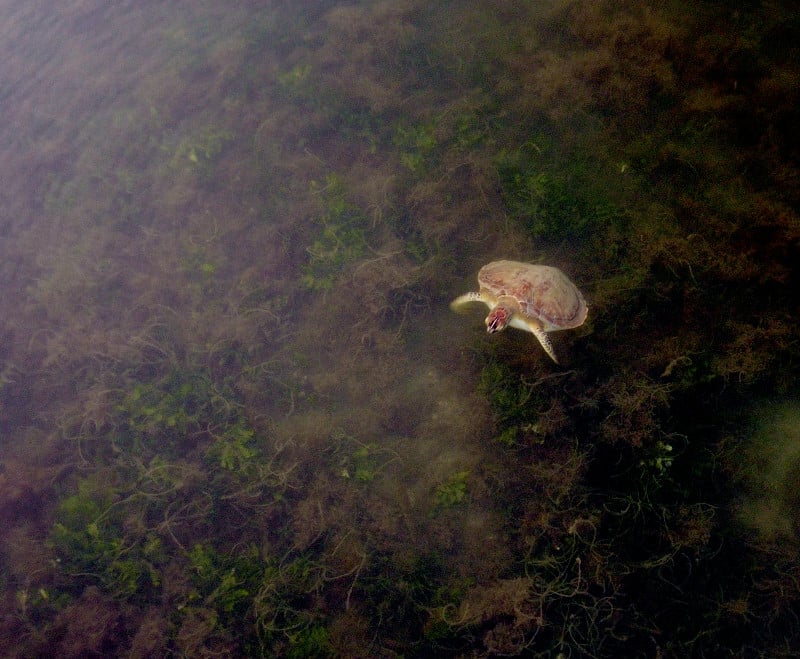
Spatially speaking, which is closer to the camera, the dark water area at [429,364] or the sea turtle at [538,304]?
the dark water area at [429,364]

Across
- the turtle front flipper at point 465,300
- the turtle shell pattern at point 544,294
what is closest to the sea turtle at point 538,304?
the turtle shell pattern at point 544,294

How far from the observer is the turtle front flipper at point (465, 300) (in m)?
3.99

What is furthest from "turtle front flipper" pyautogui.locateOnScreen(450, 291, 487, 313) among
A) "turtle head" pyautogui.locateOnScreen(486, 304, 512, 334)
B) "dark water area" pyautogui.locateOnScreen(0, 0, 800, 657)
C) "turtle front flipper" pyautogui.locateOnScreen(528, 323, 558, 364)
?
"turtle front flipper" pyautogui.locateOnScreen(528, 323, 558, 364)

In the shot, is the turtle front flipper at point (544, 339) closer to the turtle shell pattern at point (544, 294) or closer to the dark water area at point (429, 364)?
the turtle shell pattern at point (544, 294)

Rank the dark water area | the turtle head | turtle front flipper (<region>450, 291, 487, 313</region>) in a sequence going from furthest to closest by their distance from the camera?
turtle front flipper (<region>450, 291, 487, 313</region>)
the turtle head
the dark water area

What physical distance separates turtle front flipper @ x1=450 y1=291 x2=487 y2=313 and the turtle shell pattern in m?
0.20

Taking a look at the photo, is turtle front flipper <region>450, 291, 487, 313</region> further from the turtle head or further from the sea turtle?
the turtle head

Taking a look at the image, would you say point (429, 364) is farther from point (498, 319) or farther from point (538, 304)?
point (538, 304)

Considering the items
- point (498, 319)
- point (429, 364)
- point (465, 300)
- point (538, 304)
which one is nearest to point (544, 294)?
point (538, 304)

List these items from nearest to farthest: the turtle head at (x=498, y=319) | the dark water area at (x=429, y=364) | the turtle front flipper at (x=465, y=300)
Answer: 1. the dark water area at (x=429, y=364)
2. the turtle head at (x=498, y=319)
3. the turtle front flipper at (x=465, y=300)

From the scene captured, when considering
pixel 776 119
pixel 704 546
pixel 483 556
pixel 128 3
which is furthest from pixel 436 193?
pixel 128 3

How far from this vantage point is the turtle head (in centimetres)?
336

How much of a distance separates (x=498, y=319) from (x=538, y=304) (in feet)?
1.34

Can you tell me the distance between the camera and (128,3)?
10.6 meters
